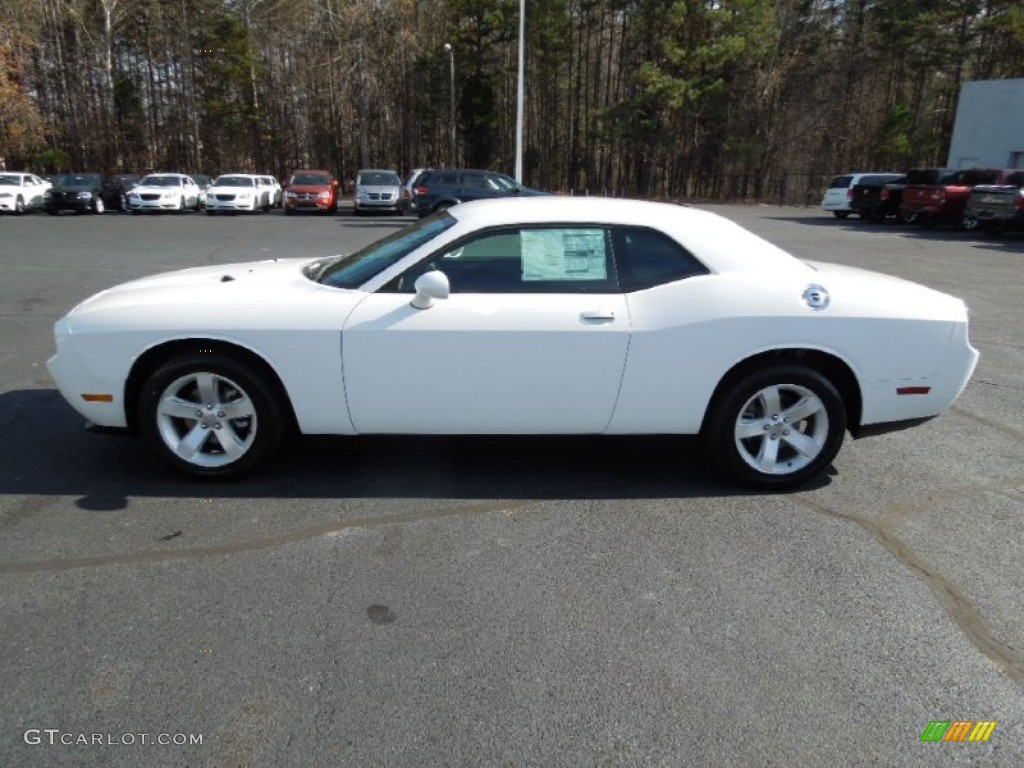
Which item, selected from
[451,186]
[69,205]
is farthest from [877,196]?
[69,205]

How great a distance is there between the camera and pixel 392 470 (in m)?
4.16

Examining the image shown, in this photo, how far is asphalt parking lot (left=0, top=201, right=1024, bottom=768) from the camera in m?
2.26

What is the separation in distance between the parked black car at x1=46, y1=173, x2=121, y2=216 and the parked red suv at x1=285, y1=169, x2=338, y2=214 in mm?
6610

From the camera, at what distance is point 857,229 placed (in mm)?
23656

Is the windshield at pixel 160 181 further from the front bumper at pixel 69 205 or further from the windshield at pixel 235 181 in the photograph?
the front bumper at pixel 69 205

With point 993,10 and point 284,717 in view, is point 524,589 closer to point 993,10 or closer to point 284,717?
point 284,717

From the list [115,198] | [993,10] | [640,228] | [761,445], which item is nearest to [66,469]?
[640,228]

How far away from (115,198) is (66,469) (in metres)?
28.4

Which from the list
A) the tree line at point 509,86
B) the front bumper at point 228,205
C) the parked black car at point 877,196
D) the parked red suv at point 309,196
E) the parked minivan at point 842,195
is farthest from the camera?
the tree line at point 509,86

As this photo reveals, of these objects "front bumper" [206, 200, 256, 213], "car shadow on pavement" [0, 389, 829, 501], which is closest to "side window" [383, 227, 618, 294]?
"car shadow on pavement" [0, 389, 829, 501]

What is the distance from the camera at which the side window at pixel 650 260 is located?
12.5 ft

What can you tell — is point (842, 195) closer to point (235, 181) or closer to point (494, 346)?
point (235, 181)

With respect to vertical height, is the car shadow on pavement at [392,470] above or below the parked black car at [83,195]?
below

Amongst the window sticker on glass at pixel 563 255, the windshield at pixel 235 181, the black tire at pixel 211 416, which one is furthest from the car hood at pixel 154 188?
the window sticker on glass at pixel 563 255
